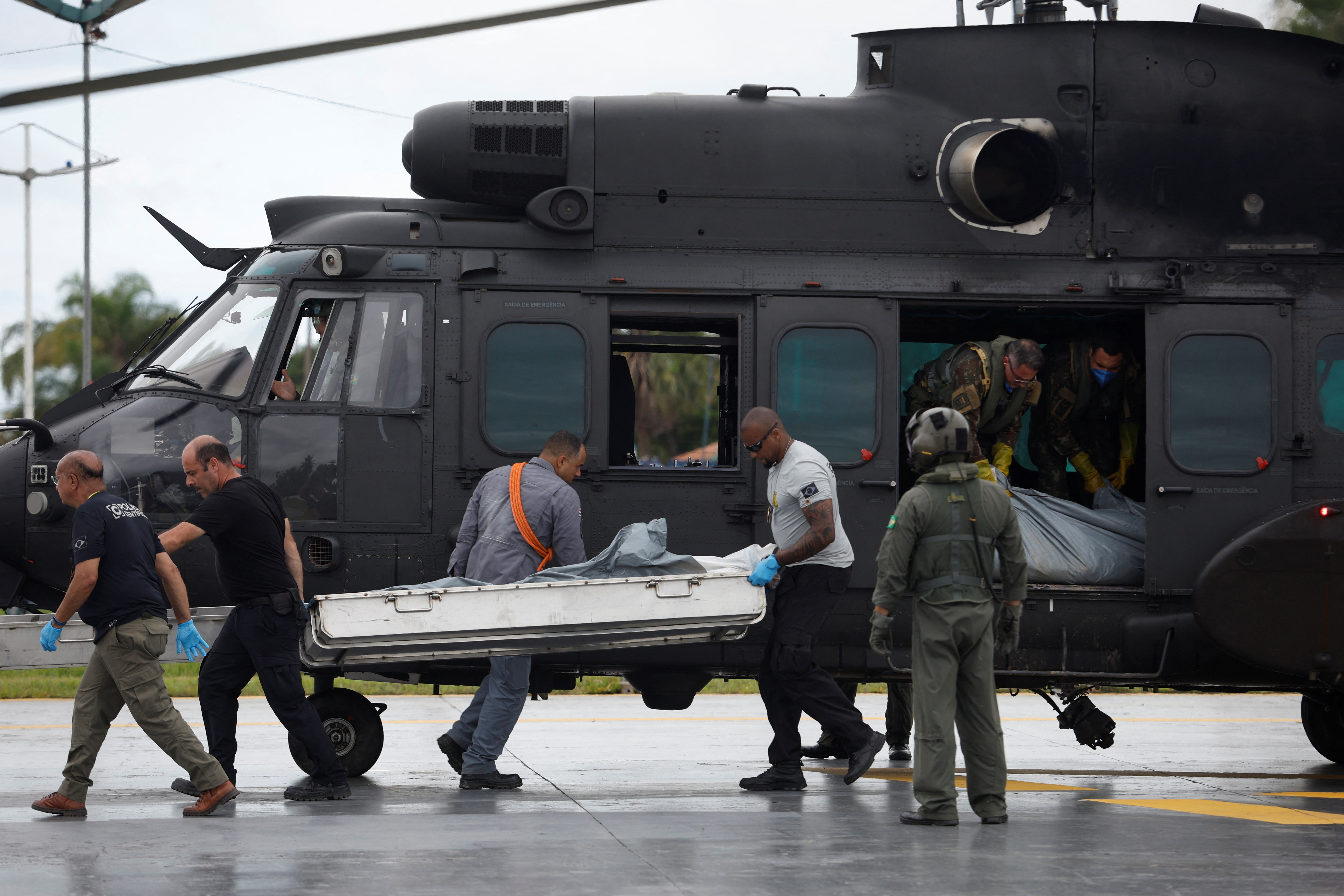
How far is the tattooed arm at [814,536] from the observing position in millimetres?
7527

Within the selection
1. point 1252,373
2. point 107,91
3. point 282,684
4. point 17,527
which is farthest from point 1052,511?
point 107,91

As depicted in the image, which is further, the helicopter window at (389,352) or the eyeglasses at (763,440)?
the helicopter window at (389,352)

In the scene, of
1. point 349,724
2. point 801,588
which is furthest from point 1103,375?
point 349,724

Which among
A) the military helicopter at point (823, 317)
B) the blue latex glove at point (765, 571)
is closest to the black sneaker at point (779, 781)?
the military helicopter at point (823, 317)

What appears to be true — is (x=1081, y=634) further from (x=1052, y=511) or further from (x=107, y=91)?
(x=107, y=91)

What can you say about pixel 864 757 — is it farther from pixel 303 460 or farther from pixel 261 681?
pixel 303 460

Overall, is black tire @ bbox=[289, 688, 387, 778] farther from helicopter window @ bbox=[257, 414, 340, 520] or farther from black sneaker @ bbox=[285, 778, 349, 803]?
helicopter window @ bbox=[257, 414, 340, 520]

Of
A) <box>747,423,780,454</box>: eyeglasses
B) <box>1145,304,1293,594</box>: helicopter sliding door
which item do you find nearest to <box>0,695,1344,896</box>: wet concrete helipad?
<box>1145,304,1293,594</box>: helicopter sliding door

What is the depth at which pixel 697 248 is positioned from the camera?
862cm

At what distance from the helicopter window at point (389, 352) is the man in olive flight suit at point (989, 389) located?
8.08ft

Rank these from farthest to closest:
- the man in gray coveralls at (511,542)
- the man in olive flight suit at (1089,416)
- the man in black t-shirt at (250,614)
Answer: the man in olive flight suit at (1089,416), the man in gray coveralls at (511,542), the man in black t-shirt at (250,614)

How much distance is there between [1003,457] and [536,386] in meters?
2.94

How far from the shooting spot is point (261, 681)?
750cm

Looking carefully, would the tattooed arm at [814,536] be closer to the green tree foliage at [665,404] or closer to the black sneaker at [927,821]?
the green tree foliage at [665,404]
